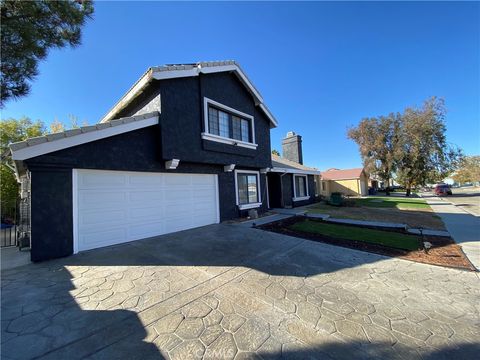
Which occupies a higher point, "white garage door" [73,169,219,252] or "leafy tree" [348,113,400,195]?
"leafy tree" [348,113,400,195]

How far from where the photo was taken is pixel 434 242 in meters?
7.25

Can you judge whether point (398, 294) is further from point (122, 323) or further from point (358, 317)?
point (122, 323)

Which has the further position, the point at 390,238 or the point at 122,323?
the point at 390,238

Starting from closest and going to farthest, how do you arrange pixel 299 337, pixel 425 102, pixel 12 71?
pixel 299 337
pixel 12 71
pixel 425 102

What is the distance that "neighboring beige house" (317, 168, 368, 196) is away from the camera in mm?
34166

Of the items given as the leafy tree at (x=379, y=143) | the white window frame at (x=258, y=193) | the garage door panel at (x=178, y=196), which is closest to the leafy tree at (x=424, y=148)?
the leafy tree at (x=379, y=143)

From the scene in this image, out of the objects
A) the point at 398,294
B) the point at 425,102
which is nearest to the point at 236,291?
the point at 398,294

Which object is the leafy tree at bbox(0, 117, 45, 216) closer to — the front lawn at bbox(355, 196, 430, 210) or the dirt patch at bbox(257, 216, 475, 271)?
the dirt patch at bbox(257, 216, 475, 271)

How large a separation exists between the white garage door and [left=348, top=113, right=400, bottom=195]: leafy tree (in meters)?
28.6

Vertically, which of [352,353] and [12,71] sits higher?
[12,71]

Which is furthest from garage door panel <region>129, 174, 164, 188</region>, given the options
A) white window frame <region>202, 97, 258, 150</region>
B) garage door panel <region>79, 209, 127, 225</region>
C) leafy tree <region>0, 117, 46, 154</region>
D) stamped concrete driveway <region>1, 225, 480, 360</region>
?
leafy tree <region>0, 117, 46, 154</region>

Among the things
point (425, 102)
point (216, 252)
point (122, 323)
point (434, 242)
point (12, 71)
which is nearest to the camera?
point (122, 323)

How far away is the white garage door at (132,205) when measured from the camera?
6.02m

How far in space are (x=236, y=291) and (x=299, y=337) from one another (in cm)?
144
